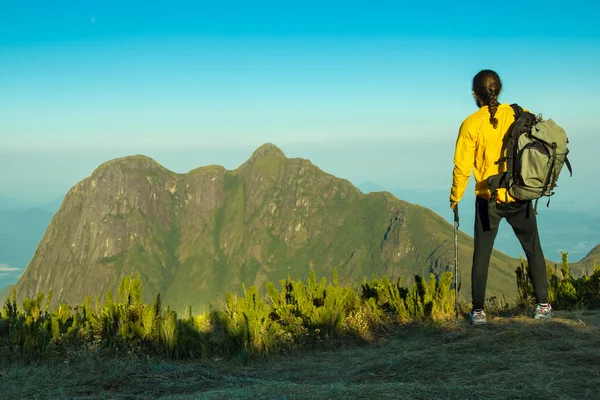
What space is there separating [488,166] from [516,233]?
2.59 ft

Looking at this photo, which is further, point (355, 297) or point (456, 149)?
point (355, 297)

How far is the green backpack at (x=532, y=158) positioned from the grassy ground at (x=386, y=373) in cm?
138

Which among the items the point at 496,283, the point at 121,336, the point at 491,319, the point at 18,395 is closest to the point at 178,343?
the point at 121,336

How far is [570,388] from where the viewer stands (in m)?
3.48

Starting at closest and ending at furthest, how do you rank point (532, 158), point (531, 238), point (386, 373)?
1. point (386, 373)
2. point (532, 158)
3. point (531, 238)

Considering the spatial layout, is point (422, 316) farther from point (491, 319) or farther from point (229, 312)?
point (229, 312)

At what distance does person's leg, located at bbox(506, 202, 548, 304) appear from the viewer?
18.4ft

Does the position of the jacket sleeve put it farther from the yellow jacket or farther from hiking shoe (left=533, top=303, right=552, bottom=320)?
hiking shoe (left=533, top=303, right=552, bottom=320)

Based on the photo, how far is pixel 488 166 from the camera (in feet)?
18.4

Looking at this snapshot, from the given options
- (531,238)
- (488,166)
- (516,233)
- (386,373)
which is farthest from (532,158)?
(386,373)

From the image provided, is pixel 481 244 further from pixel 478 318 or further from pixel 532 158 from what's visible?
pixel 532 158

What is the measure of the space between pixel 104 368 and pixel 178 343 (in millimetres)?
1212

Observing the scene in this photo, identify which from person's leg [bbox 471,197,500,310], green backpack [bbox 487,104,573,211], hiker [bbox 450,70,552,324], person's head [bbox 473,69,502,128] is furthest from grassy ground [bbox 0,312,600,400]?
person's head [bbox 473,69,502,128]

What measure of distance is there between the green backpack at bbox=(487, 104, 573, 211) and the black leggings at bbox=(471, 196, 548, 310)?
0.21m
